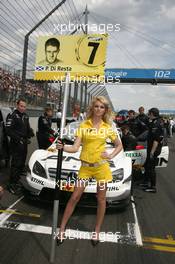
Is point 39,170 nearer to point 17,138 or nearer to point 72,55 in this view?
point 17,138

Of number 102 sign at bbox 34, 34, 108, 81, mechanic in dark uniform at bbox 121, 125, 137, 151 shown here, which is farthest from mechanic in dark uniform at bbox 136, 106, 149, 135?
number 102 sign at bbox 34, 34, 108, 81

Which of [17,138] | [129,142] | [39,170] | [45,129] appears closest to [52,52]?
[45,129]

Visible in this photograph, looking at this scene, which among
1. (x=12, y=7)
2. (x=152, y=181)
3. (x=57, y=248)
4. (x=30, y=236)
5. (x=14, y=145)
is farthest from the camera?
(x=12, y=7)

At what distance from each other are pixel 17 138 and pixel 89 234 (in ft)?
8.20

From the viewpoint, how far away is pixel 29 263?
3045mm

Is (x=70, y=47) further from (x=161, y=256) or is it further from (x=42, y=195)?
(x=161, y=256)

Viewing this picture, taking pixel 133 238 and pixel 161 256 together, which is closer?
pixel 161 256

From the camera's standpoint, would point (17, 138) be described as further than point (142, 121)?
No

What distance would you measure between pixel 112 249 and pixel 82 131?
4.62 feet

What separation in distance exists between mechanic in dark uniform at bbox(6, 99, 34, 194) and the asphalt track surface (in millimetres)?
336

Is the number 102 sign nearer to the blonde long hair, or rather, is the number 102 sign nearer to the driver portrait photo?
the driver portrait photo

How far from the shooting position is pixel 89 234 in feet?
12.9

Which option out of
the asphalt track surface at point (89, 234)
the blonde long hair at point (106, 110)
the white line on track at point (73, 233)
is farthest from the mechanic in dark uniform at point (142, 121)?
the blonde long hair at point (106, 110)

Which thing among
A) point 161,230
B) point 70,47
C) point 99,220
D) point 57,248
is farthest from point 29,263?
point 70,47
